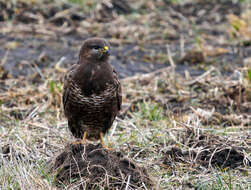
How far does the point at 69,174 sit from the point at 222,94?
320 cm

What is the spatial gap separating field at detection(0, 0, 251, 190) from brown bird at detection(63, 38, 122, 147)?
361mm

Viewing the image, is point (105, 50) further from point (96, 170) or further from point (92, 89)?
point (96, 170)

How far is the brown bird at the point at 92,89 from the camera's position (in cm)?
429

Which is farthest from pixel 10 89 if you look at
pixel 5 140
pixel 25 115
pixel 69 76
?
pixel 69 76

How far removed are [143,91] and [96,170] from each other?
3.02 meters

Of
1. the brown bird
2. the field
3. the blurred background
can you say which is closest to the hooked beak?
the brown bird

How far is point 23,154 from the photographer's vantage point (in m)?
4.49

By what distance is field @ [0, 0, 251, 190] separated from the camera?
4.09m

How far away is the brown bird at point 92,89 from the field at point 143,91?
0.36 metres

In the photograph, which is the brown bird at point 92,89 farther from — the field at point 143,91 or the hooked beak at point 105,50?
the field at point 143,91

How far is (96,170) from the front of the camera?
12.7 feet

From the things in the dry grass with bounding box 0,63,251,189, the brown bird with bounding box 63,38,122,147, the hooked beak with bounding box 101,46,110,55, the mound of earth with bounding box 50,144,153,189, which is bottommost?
the dry grass with bounding box 0,63,251,189

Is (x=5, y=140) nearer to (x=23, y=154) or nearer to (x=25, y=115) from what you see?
(x=23, y=154)

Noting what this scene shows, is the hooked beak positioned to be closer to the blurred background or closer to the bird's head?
the bird's head
